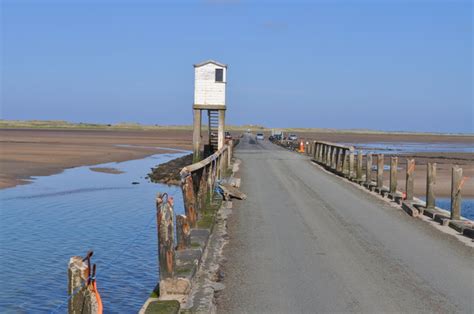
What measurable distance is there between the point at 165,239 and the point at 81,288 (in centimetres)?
233

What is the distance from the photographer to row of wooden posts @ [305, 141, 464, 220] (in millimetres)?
13984

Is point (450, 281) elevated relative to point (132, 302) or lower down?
elevated

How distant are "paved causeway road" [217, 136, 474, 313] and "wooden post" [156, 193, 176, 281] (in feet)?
2.36

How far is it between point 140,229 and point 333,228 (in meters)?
5.64

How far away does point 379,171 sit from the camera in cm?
2036

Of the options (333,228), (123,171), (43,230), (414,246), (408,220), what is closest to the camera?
(414,246)

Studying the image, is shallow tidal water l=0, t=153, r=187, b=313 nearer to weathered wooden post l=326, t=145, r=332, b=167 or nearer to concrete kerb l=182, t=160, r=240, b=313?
concrete kerb l=182, t=160, r=240, b=313

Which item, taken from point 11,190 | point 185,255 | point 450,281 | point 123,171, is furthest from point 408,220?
point 123,171

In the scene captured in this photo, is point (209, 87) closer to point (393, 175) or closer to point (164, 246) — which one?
point (393, 175)

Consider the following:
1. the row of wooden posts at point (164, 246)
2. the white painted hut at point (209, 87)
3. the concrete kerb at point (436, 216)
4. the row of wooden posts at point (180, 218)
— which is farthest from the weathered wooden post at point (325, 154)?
the row of wooden posts at point (164, 246)

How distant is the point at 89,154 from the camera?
5112cm

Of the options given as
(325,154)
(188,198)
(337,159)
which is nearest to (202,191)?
(188,198)

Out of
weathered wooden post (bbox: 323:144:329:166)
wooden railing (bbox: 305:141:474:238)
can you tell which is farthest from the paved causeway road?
weathered wooden post (bbox: 323:144:329:166)

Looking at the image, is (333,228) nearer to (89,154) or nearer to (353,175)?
(353,175)
